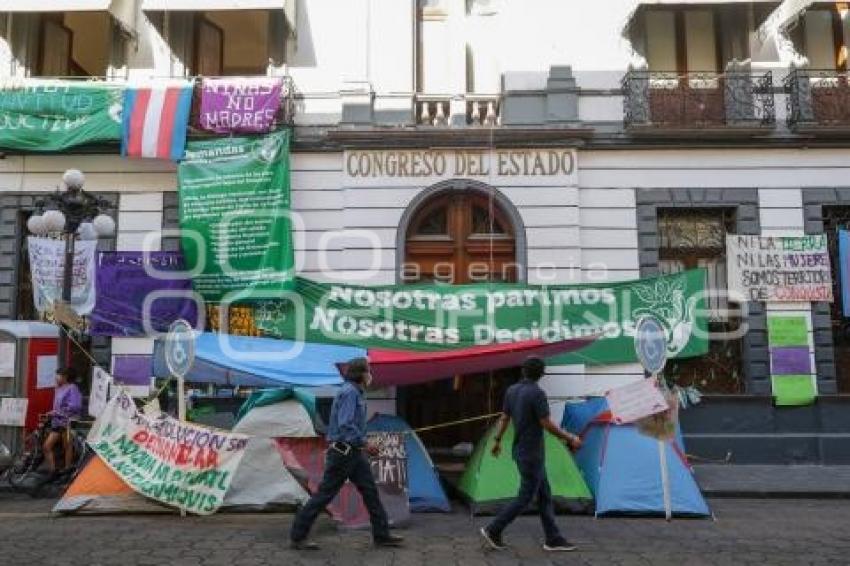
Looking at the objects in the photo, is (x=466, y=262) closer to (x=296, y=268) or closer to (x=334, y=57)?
(x=296, y=268)

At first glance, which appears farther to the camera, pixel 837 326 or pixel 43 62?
pixel 43 62

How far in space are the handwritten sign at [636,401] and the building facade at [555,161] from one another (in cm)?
404

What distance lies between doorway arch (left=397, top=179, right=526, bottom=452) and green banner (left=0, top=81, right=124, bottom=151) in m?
5.68

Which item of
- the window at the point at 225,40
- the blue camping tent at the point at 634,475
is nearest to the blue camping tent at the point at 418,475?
the blue camping tent at the point at 634,475

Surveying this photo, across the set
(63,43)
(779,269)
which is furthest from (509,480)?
(63,43)

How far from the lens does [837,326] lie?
1415cm

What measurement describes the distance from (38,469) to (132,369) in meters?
3.03

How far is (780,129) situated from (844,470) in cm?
602

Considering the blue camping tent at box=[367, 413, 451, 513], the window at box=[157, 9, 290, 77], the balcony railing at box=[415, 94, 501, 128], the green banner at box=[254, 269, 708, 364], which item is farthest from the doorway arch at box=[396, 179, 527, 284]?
the blue camping tent at box=[367, 413, 451, 513]

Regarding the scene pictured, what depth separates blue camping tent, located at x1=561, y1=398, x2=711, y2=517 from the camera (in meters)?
9.41

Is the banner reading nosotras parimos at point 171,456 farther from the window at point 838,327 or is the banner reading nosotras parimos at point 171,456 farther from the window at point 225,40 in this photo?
the window at point 838,327

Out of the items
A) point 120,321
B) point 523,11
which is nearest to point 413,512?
point 120,321

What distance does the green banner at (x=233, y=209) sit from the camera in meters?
13.9

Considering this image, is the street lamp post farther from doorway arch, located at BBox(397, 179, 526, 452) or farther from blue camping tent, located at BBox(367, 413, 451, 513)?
blue camping tent, located at BBox(367, 413, 451, 513)
